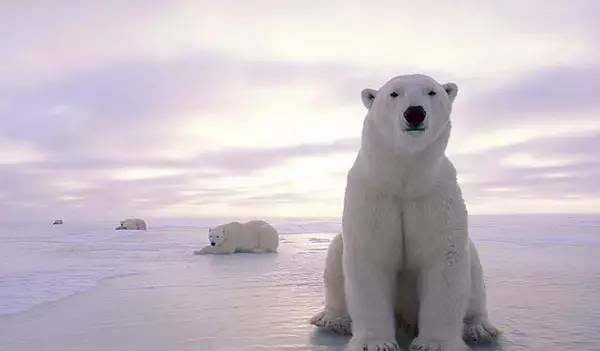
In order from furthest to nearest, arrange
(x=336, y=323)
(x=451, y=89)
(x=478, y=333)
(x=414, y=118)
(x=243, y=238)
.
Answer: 1. (x=243, y=238)
2. (x=336, y=323)
3. (x=451, y=89)
4. (x=478, y=333)
5. (x=414, y=118)

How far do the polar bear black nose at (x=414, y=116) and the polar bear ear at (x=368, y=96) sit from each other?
0.54 m

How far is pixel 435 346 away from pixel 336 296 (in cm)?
81

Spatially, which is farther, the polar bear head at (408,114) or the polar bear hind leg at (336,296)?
the polar bear hind leg at (336,296)

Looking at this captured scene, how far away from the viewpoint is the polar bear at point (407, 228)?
2906 mm

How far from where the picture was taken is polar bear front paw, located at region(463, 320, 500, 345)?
10.6 feet

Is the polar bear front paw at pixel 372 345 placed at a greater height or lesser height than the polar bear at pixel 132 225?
lesser

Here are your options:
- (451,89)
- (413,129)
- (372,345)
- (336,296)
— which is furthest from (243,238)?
(413,129)

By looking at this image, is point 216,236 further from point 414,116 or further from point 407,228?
point 414,116

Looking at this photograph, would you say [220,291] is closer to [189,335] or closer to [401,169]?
[189,335]

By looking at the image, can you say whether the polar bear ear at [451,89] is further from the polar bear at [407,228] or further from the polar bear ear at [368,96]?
the polar bear ear at [368,96]

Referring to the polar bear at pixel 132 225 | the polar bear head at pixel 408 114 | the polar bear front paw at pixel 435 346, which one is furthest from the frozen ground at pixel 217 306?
the polar bear at pixel 132 225

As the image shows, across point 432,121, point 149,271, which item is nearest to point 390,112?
point 432,121

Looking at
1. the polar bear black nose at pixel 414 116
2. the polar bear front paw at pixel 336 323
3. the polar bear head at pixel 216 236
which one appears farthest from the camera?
the polar bear head at pixel 216 236

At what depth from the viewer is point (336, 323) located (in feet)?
11.5
